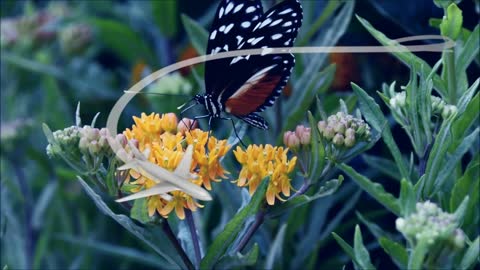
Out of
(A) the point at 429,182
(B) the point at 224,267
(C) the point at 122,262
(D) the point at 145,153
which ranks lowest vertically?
(C) the point at 122,262

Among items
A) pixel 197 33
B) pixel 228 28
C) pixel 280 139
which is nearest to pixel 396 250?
pixel 228 28

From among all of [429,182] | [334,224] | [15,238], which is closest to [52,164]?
[15,238]

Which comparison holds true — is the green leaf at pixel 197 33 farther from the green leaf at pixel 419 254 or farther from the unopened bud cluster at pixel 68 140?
the green leaf at pixel 419 254

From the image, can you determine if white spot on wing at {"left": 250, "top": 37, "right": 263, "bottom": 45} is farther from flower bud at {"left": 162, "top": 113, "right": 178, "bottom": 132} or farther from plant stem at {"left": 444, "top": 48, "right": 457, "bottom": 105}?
plant stem at {"left": 444, "top": 48, "right": 457, "bottom": 105}

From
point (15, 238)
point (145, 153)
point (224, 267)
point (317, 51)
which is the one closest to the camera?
point (145, 153)

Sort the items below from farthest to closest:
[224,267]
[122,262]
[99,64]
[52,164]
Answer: [99,64] → [52,164] → [122,262] → [224,267]

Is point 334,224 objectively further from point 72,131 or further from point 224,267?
point 72,131

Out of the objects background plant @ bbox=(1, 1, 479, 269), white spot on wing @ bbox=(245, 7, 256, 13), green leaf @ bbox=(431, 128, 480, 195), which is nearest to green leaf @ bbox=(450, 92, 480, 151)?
background plant @ bbox=(1, 1, 479, 269)

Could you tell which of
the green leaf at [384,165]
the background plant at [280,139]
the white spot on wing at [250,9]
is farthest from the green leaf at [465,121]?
the white spot on wing at [250,9]
